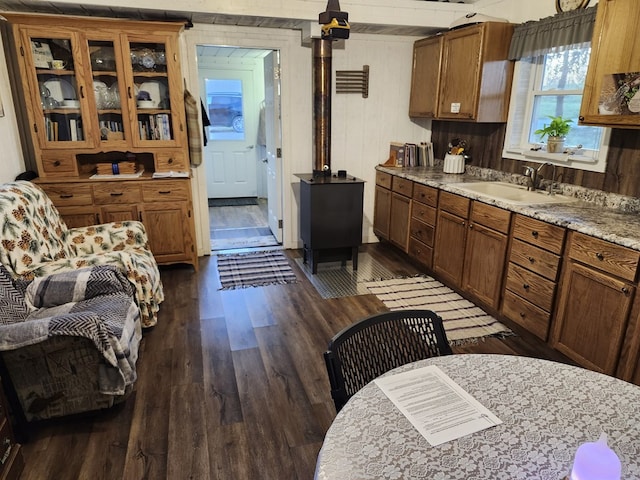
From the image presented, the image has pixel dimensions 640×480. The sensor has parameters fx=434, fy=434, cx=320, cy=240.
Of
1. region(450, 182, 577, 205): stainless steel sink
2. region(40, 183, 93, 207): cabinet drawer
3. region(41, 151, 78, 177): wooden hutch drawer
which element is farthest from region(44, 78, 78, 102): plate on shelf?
region(450, 182, 577, 205): stainless steel sink

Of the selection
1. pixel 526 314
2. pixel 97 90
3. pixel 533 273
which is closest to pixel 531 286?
pixel 533 273

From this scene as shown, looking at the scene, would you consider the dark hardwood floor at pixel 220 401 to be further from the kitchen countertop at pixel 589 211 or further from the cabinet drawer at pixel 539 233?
the kitchen countertop at pixel 589 211

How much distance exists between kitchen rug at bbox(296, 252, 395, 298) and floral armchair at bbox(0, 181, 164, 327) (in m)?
1.32

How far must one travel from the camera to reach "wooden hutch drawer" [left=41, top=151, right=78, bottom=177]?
3539 millimetres

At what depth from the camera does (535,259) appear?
261 centimetres

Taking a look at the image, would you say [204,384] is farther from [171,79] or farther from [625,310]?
[171,79]

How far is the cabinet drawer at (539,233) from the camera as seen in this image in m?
2.43

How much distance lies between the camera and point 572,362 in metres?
2.48

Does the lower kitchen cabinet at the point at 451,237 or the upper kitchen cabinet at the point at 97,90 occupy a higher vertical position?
the upper kitchen cabinet at the point at 97,90

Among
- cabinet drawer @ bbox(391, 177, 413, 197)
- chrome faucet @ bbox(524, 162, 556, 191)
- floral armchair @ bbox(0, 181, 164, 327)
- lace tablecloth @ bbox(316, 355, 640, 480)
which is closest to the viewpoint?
lace tablecloth @ bbox(316, 355, 640, 480)

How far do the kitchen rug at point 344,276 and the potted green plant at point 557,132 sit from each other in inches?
65.2

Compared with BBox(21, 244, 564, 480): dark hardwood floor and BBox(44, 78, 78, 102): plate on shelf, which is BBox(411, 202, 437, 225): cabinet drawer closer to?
BBox(21, 244, 564, 480): dark hardwood floor

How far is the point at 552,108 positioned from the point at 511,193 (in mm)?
699

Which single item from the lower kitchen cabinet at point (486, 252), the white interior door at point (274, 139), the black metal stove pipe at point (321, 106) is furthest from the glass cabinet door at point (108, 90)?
the lower kitchen cabinet at point (486, 252)
